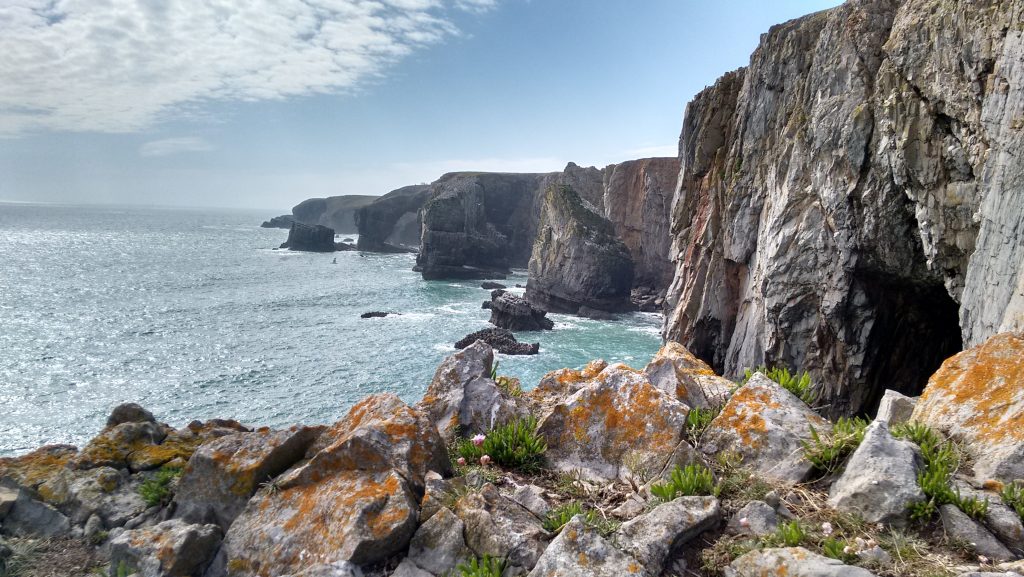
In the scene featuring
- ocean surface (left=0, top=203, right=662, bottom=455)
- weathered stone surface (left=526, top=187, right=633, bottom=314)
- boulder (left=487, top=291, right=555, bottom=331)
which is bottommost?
ocean surface (left=0, top=203, right=662, bottom=455)

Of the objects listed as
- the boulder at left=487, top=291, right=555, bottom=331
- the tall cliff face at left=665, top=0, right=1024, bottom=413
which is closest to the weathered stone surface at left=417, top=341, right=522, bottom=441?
the tall cliff face at left=665, top=0, right=1024, bottom=413

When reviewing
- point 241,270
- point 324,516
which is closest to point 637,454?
point 324,516

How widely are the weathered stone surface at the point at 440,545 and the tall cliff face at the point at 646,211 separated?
74425 millimetres

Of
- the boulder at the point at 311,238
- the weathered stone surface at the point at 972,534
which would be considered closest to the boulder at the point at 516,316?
the weathered stone surface at the point at 972,534

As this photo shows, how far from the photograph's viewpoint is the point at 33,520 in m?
5.73

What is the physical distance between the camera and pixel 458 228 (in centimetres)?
9819

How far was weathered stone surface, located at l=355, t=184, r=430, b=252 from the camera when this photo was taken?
133250 mm

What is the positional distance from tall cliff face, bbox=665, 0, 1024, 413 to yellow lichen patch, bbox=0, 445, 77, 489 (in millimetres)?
16881

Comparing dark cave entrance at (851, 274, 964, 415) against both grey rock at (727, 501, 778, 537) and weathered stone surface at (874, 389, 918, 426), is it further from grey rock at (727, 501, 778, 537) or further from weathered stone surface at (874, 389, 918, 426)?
grey rock at (727, 501, 778, 537)

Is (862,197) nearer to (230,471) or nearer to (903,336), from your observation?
(903,336)

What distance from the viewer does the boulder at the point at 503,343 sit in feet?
146

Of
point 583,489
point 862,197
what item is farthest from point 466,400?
point 862,197

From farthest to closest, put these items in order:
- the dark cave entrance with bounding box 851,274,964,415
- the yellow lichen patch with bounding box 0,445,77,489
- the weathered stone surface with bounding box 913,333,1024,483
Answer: the dark cave entrance with bounding box 851,274,964,415, the yellow lichen patch with bounding box 0,445,77,489, the weathered stone surface with bounding box 913,333,1024,483

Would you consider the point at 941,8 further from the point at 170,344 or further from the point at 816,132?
the point at 170,344
